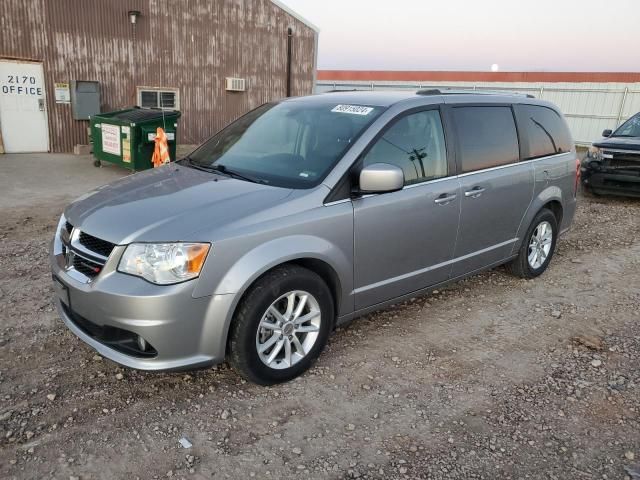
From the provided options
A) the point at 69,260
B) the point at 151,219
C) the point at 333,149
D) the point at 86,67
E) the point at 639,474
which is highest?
the point at 86,67

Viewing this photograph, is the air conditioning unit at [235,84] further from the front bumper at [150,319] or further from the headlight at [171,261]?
the headlight at [171,261]

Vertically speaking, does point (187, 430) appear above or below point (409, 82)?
below

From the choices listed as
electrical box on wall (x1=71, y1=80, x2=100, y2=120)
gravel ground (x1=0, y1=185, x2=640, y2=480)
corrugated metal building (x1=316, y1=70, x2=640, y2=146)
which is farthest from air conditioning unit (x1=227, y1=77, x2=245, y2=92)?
gravel ground (x1=0, y1=185, x2=640, y2=480)

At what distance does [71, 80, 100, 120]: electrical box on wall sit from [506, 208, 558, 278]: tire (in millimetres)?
11942

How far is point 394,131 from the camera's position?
365 centimetres

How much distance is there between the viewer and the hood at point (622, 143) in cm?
888

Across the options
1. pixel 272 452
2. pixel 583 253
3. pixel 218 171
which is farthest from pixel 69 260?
pixel 583 253

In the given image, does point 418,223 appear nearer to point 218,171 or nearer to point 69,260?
point 218,171

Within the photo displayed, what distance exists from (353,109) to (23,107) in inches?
469

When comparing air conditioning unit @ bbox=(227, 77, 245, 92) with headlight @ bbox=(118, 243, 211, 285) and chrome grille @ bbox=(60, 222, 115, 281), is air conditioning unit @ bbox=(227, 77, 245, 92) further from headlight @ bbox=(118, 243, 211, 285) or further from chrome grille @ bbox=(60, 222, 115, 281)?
headlight @ bbox=(118, 243, 211, 285)

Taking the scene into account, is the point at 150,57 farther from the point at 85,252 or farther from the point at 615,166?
the point at 85,252

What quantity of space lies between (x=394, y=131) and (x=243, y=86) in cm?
1355

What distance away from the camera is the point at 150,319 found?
2719 mm

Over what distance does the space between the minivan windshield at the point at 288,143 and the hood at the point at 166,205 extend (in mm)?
201
